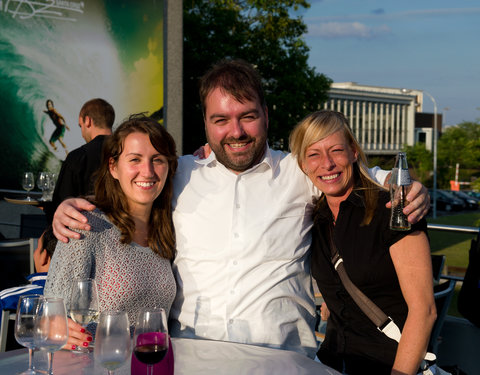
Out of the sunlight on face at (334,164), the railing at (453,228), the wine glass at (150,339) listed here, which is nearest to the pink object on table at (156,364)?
the wine glass at (150,339)

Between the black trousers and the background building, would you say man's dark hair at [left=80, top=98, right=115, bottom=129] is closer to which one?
the black trousers

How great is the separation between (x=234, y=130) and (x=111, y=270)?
1.01 meters

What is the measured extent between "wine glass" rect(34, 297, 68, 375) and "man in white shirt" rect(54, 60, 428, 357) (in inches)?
36.6

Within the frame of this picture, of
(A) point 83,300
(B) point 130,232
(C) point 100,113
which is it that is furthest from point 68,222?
(C) point 100,113

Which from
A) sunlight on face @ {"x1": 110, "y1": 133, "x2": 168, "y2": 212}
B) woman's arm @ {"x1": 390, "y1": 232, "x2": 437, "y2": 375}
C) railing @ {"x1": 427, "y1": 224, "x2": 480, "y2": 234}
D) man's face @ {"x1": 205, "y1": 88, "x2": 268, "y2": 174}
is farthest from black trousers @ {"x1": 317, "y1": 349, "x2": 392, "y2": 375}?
railing @ {"x1": 427, "y1": 224, "x2": 480, "y2": 234}

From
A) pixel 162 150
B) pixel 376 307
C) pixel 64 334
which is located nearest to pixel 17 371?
pixel 64 334

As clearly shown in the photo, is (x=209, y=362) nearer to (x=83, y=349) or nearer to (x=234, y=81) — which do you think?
(x=83, y=349)

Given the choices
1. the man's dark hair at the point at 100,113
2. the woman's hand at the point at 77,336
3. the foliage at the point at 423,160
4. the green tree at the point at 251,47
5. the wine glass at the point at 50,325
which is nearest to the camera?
the wine glass at the point at 50,325

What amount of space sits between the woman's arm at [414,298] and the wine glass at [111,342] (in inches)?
51.0

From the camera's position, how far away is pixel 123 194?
3002mm

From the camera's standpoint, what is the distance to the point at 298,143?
2984 mm

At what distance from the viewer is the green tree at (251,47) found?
73.9ft

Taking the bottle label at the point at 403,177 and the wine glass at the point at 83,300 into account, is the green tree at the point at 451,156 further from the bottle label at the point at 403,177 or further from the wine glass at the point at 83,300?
the wine glass at the point at 83,300

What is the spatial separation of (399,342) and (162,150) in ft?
4.96
